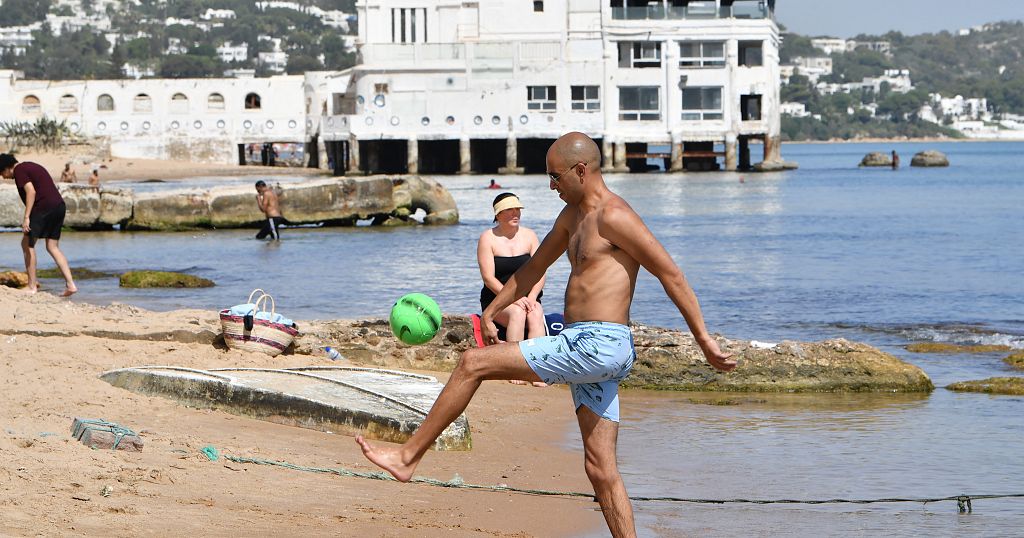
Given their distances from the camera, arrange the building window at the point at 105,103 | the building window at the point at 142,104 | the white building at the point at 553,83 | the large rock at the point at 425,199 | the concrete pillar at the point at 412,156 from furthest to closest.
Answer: the building window at the point at 105,103 → the building window at the point at 142,104 → the white building at the point at 553,83 → the concrete pillar at the point at 412,156 → the large rock at the point at 425,199

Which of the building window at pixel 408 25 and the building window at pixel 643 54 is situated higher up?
the building window at pixel 408 25

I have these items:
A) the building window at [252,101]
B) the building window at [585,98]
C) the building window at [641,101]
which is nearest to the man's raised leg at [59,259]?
the building window at [585,98]

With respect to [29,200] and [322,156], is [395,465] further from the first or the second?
[322,156]

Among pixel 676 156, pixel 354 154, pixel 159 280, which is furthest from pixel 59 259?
pixel 676 156

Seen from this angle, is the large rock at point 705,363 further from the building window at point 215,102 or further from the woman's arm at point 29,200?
the building window at point 215,102

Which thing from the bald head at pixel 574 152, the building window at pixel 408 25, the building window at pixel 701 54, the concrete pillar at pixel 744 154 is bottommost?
the concrete pillar at pixel 744 154

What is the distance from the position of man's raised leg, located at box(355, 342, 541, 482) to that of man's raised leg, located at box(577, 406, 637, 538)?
29 cm

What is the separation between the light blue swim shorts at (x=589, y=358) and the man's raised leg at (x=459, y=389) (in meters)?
0.07

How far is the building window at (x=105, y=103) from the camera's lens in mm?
71625

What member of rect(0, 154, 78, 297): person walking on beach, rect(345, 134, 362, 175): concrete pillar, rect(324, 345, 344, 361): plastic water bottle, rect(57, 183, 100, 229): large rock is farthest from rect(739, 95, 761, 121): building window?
rect(324, 345, 344, 361): plastic water bottle

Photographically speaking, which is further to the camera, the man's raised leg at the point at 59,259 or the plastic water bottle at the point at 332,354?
the man's raised leg at the point at 59,259

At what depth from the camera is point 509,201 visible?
923 cm

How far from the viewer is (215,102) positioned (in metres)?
72.5

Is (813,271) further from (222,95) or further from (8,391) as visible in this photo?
(222,95)
